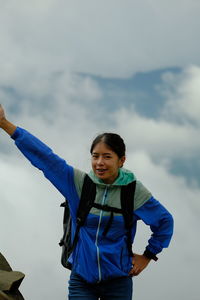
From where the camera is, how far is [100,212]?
5809mm

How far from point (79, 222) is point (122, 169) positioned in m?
0.99

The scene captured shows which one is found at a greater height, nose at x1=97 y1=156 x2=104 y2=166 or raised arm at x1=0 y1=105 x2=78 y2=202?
nose at x1=97 y1=156 x2=104 y2=166

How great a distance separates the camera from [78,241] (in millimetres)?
5898

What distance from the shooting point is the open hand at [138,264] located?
6.16 m

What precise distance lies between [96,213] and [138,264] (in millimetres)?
1033

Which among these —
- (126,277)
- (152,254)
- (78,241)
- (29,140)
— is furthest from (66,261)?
(29,140)

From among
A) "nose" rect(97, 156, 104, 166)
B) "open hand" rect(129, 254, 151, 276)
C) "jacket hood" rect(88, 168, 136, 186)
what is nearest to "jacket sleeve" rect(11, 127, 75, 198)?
"jacket hood" rect(88, 168, 136, 186)

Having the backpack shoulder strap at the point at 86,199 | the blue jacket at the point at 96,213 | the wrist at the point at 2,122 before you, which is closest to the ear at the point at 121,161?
the blue jacket at the point at 96,213

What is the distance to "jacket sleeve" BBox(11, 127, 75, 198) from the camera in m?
5.92

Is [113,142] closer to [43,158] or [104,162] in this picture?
[104,162]

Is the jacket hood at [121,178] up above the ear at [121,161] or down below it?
below

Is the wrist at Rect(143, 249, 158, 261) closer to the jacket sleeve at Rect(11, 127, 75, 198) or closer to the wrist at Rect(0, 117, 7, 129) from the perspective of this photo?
the jacket sleeve at Rect(11, 127, 75, 198)

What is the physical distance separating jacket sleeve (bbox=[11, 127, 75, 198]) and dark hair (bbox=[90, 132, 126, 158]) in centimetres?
47

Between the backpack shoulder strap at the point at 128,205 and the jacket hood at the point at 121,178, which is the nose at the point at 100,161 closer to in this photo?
the jacket hood at the point at 121,178
